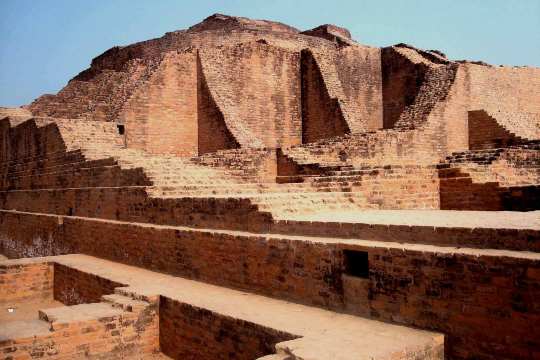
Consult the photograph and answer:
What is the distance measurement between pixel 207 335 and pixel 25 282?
4.82 m

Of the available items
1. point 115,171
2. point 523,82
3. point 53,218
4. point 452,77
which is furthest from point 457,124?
point 53,218

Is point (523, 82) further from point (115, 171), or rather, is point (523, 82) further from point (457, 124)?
point (115, 171)

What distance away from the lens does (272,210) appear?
6.12 metres

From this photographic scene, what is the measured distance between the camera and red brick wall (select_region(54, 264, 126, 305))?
729cm

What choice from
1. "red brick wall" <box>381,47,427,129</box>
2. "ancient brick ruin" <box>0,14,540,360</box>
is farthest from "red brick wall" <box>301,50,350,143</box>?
"red brick wall" <box>381,47,427,129</box>

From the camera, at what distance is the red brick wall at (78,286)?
7.29 meters

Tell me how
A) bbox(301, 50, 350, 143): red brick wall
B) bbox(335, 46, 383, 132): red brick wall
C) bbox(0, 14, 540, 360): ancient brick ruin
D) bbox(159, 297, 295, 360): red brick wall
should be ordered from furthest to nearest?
bbox(335, 46, 383, 132): red brick wall → bbox(301, 50, 350, 143): red brick wall → bbox(159, 297, 295, 360): red brick wall → bbox(0, 14, 540, 360): ancient brick ruin

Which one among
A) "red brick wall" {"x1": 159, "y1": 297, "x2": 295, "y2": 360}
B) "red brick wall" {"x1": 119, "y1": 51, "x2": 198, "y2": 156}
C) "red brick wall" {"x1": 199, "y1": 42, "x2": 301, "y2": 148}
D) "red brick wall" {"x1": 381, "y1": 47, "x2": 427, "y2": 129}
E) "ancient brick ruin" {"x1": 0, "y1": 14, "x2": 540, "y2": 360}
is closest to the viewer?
"ancient brick ruin" {"x1": 0, "y1": 14, "x2": 540, "y2": 360}

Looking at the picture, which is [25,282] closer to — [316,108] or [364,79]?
[316,108]

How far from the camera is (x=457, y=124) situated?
48.0 feet

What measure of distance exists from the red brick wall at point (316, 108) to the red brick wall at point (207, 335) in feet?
33.5

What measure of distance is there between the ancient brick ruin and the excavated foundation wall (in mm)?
14

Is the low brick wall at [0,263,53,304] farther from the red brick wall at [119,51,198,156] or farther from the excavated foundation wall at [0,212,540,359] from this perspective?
the red brick wall at [119,51,198,156]

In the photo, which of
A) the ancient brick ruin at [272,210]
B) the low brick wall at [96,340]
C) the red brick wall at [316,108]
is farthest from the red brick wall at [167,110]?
the low brick wall at [96,340]
